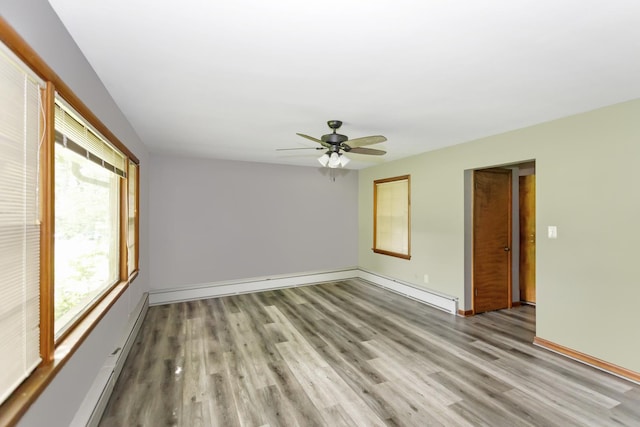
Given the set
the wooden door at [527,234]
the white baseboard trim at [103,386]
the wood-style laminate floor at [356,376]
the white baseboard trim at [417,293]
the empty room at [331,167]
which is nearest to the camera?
the empty room at [331,167]

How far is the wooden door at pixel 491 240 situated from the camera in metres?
4.29

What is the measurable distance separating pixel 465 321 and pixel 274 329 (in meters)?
2.57

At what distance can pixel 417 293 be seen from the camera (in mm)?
4949

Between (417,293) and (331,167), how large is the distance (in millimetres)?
2898

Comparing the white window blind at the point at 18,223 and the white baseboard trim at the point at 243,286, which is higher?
the white window blind at the point at 18,223

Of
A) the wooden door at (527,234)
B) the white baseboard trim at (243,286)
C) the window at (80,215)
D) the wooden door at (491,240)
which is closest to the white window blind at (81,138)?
the window at (80,215)

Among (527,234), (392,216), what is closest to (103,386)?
(392,216)

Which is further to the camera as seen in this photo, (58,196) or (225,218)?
(225,218)

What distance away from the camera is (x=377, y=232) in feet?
20.2

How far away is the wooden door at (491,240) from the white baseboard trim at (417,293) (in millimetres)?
330

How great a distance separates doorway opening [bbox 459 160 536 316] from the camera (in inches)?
167

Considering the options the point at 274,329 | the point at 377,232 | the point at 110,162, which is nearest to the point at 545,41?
the point at 110,162

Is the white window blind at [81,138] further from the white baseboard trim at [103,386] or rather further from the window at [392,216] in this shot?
the window at [392,216]

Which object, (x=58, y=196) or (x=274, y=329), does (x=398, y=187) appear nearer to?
(x=274, y=329)
